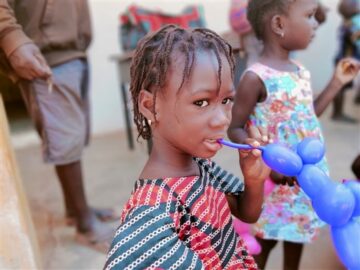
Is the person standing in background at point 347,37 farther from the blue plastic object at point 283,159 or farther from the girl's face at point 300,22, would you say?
the blue plastic object at point 283,159

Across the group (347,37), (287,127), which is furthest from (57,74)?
(347,37)

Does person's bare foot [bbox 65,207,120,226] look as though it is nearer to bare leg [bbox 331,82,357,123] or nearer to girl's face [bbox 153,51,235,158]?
girl's face [bbox 153,51,235,158]

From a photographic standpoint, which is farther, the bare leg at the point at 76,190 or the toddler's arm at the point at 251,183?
the bare leg at the point at 76,190

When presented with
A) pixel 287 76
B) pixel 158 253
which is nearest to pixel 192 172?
pixel 158 253

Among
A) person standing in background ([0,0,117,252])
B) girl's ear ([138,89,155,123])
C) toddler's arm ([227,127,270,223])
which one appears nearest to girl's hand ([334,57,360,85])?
toddler's arm ([227,127,270,223])

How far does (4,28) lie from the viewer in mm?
1475

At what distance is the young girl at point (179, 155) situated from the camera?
2.68ft

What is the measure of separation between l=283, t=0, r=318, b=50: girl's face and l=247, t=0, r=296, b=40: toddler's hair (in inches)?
1.0

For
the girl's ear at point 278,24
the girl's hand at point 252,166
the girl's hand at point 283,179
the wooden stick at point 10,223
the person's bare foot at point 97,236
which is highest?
the girl's ear at point 278,24

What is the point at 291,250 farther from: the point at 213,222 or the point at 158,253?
the point at 158,253

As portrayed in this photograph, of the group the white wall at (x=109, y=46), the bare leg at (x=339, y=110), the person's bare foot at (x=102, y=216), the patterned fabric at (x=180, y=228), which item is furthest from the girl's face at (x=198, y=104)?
the bare leg at (x=339, y=110)

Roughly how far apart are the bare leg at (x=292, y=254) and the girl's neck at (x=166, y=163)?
2.62ft

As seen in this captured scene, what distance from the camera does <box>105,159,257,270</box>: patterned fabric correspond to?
81 centimetres

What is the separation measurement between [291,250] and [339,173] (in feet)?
4.16
